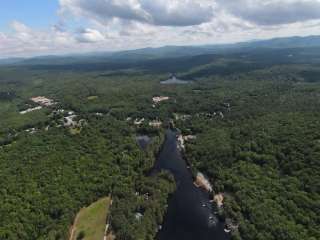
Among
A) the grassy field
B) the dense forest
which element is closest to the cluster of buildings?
the dense forest

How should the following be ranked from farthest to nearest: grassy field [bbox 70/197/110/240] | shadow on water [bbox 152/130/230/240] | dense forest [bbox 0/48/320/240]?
shadow on water [bbox 152/130/230/240]
grassy field [bbox 70/197/110/240]
dense forest [bbox 0/48/320/240]

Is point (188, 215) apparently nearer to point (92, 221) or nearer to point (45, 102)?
point (92, 221)

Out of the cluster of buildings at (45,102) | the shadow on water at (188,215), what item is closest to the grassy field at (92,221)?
the shadow on water at (188,215)

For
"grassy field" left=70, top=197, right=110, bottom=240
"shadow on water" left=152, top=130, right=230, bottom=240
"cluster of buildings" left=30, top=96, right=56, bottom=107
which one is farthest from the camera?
"cluster of buildings" left=30, top=96, right=56, bottom=107

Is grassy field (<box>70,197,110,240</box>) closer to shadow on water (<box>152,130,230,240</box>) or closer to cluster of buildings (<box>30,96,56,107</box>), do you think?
shadow on water (<box>152,130,230,240</box>)

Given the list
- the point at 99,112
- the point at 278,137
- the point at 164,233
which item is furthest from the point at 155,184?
the point at 99,112

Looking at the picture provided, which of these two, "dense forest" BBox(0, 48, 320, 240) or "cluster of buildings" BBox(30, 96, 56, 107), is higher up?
"dense forest" BBox(0, 48, 320, 240)

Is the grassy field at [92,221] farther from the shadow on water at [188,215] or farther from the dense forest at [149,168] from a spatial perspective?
the shadow on water at [188,215]
